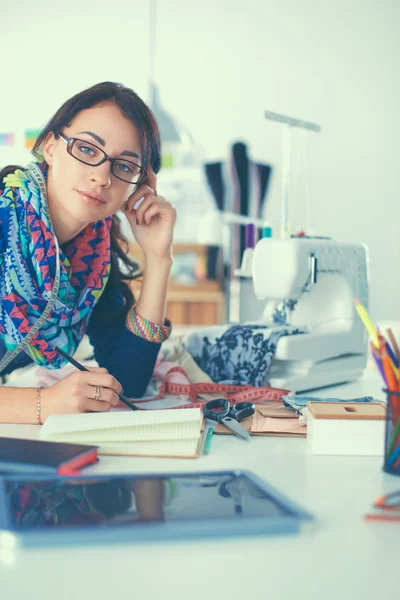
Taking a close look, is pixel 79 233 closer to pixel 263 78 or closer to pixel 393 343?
pixel 393 343

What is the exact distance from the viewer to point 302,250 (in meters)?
1.49

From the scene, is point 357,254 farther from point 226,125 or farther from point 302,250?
point 226,125

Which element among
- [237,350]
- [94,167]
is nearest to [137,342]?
[237,350]

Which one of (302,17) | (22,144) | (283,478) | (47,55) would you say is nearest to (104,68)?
(47,55)

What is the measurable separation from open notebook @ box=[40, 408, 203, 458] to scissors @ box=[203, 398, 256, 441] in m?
0.10

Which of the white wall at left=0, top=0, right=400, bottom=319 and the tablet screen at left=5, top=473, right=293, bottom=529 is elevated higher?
the white wall at left=0, top=0, right=400, bottom=319

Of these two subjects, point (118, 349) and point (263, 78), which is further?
point (263, 78)

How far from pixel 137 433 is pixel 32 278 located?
20.8 inches

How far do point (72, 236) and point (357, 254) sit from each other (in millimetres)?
669

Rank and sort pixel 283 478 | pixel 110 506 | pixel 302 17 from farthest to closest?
pixel 302 17, pixel 283 478, pixel 110 506

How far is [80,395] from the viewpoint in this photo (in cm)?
111

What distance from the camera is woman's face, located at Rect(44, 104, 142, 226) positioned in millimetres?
1319

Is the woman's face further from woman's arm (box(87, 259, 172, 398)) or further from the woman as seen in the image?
woman's arm (box(87, 259, 172, 398))

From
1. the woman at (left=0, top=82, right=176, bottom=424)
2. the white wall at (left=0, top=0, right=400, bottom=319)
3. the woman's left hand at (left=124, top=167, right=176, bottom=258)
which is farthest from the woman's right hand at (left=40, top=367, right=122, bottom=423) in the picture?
the white wall at (left=0, top=0, right=400, bottom=319)
